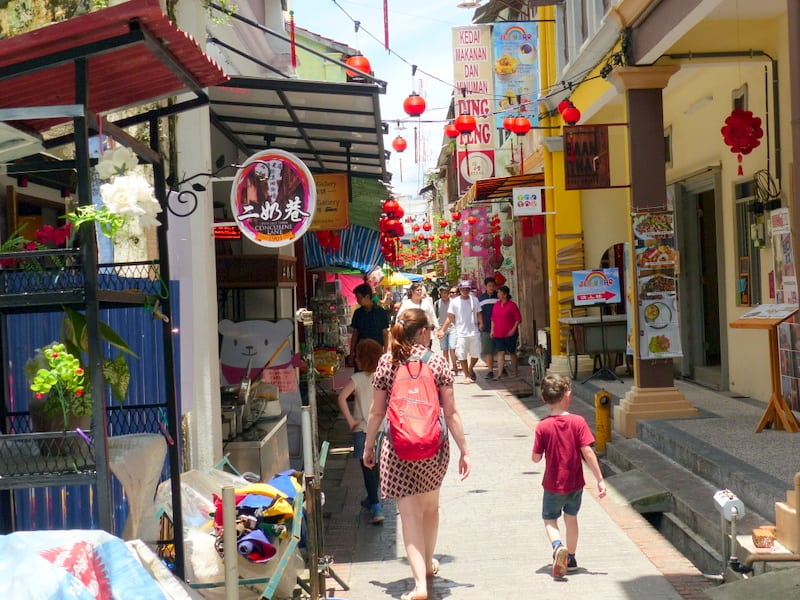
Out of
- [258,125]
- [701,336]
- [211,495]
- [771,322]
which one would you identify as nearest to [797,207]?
[771,322]

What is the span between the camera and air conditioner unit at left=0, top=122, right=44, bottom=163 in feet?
13.1

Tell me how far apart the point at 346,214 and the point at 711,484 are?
5.23 meters

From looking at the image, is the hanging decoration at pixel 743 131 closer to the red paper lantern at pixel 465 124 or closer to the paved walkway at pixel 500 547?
the paved walkway at pixel 500 547

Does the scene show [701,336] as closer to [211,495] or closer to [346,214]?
[346,214]

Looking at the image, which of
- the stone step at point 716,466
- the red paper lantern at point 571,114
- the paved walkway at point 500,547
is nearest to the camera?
the paved walkway at point 500,547

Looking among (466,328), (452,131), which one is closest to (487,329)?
(466,328)

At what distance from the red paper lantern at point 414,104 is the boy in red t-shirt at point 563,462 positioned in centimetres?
716

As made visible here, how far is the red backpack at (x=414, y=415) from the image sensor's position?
6.08 m

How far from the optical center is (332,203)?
11.6 meters

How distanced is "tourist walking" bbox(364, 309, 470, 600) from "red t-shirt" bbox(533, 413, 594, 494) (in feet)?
2.14

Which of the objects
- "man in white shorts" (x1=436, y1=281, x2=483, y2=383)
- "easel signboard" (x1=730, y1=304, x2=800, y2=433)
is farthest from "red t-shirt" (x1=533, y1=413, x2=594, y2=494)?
"man in white shorts" (x1=436, y1=281, x2=483, y2=383)

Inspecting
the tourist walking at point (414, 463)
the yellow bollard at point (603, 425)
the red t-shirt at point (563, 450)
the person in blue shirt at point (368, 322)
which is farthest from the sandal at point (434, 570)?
the person in blue shirt at point (368, 322)

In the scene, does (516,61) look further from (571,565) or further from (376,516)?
(571,565)

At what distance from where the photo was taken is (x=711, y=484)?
8.34 meters
